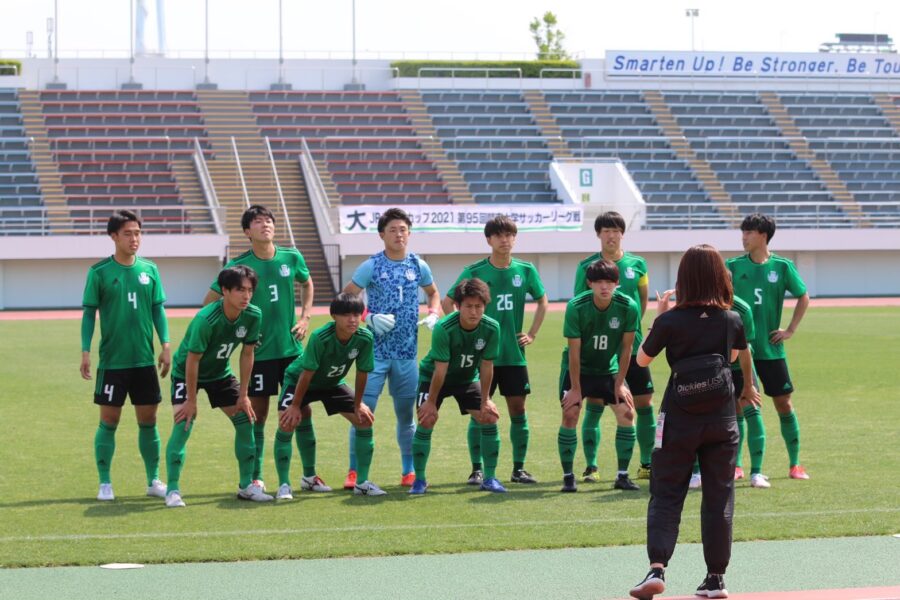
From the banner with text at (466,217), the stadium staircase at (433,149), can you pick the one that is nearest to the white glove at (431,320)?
the banner with text at (466,217)

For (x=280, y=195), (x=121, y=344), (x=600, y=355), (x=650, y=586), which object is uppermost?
(x=280, y=195)

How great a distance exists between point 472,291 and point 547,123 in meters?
42.8

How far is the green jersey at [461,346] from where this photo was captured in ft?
29.3

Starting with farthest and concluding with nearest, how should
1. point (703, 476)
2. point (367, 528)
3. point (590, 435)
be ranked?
point (590, 435) → point (367, 528) → point (703, 476)

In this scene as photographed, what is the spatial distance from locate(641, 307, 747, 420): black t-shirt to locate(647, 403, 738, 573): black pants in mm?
75

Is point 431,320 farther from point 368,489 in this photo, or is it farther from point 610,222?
point 610,222

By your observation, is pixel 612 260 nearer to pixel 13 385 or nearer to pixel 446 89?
pixel 13 385

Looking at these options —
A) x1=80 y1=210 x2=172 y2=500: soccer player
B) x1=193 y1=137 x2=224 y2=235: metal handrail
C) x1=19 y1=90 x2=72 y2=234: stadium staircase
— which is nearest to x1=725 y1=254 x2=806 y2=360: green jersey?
x1=80 y1=210 x2=172 y2=500: soccer player

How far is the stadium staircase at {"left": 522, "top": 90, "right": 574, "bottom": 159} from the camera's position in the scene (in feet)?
159

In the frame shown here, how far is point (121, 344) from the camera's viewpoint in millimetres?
8953

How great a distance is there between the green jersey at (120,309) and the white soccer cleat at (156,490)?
2.79ft

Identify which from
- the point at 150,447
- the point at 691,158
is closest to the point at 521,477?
the point at 150,447

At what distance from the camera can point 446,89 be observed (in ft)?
174

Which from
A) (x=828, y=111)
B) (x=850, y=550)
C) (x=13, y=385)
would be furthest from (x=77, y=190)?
(x=850, y=550)
